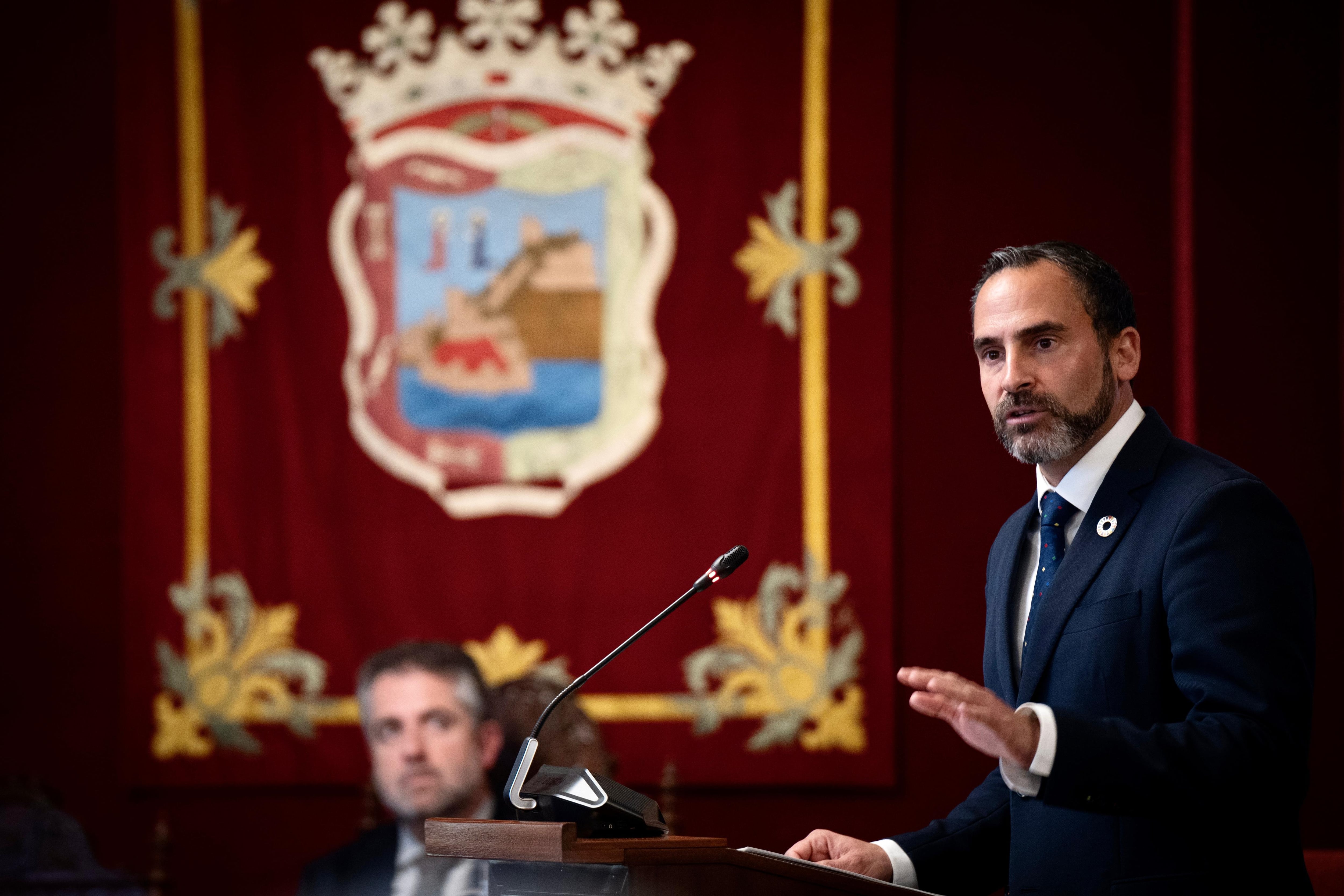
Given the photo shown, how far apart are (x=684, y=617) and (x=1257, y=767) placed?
7.89ft

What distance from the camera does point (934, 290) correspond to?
390 centimetres

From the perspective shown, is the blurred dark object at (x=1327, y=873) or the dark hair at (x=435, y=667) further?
the dark hair at (x=435, y=667)

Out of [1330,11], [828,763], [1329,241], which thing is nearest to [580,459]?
[828,763]

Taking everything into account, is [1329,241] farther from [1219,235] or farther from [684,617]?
[684,617]

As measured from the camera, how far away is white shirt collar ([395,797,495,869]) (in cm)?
349

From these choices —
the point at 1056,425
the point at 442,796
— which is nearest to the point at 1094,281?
the point at 1056,425

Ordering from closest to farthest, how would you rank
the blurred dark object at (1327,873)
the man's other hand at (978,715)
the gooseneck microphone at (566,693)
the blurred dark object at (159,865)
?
the man's other hand at (978,715), the gooseneck microphone at (566,693), the blurred dark object at (1327,873), the blurred dark object at (159,865)

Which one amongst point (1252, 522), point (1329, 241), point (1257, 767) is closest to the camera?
point (1257, 767)

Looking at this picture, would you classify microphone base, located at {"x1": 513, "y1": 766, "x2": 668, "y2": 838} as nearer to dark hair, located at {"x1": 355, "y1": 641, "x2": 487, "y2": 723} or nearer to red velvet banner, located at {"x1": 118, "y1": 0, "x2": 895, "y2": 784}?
dark hair, located at {"x1": 355, "y1": 641, "x2": 487, "y2": 723}

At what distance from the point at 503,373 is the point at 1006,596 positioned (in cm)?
221

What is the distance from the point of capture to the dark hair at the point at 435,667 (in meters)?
3.57

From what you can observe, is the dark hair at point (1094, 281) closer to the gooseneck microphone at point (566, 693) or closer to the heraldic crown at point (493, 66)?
the gooseneck microphone at point (566, 693)

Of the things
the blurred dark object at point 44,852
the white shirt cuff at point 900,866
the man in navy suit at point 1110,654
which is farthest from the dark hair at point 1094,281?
the blurred dark object at point 44,852

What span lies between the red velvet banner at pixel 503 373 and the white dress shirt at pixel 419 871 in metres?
0.38
